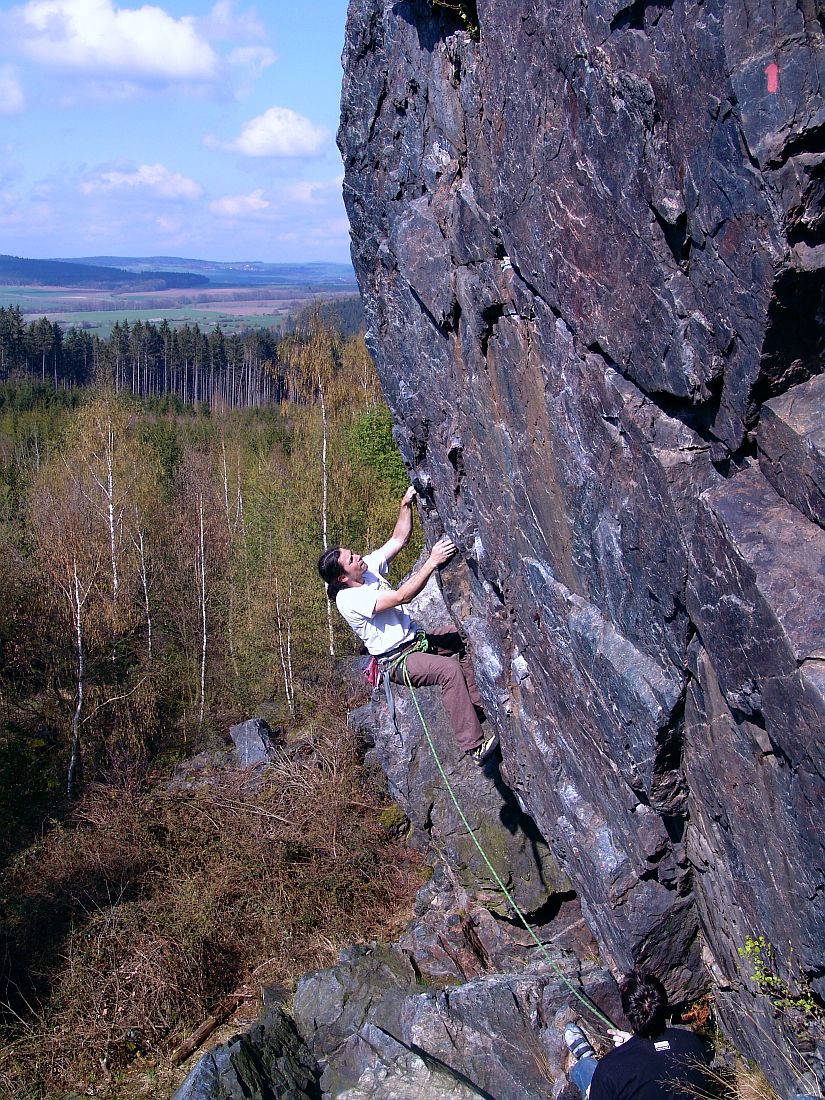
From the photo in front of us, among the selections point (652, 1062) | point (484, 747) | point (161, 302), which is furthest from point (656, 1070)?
point (161, 302)

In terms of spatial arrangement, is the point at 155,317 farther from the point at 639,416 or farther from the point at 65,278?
the point at 639,416

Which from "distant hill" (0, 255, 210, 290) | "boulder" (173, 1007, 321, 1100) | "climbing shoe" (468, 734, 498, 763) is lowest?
"boulder" (173, 1007, 321, 1100)

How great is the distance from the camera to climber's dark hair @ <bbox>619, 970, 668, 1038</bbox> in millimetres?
4922

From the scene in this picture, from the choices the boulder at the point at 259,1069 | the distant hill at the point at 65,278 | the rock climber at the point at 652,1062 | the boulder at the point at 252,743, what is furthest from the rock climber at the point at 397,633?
the distant hill at the point at 65,278

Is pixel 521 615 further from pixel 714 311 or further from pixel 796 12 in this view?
pixel 796 12

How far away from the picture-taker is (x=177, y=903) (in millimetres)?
10141

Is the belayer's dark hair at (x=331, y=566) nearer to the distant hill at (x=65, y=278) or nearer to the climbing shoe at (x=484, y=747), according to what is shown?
the climbing shoe at (x=484, y=747)

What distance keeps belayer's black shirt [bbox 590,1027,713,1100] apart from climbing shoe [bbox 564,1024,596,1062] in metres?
1.07

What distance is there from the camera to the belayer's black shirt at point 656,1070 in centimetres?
458

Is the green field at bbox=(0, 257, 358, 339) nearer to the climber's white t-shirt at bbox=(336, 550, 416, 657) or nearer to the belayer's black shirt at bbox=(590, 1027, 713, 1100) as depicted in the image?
the climber's white t-shirt at bbox=(336, 550, 416, 657)

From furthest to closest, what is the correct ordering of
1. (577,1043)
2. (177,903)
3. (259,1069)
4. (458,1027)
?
(177,903) → (259,1069) → (458,1027) → (577,1043)

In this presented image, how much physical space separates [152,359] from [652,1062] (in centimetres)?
6792

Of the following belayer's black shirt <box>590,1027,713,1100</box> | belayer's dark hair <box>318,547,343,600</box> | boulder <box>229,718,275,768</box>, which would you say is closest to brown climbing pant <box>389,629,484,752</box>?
belayer's dark hair <box>318,547,343,600</box>

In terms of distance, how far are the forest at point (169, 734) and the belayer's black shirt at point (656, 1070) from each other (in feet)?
16.8
